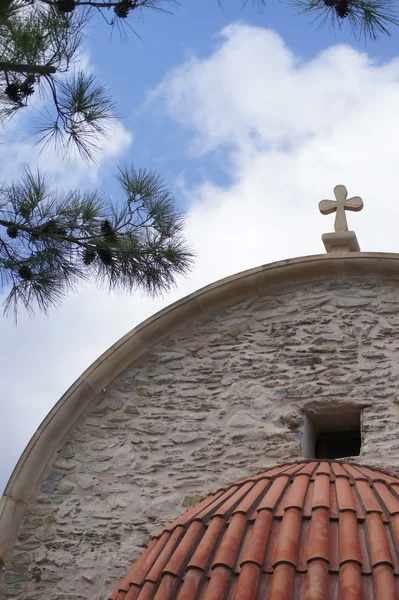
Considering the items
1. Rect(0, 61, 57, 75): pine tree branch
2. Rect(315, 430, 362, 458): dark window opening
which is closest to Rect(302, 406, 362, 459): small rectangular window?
Rect(315, 430, 362, 458): dark window opening

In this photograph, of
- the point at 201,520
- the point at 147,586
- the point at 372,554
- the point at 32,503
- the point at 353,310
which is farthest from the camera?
the point at 353,310

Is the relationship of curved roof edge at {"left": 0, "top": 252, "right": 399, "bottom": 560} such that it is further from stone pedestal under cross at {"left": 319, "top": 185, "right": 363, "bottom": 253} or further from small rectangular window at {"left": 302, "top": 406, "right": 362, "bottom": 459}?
small rectangular window at {"left": 302, "top": 406, "right": 362, "bottom": 459}

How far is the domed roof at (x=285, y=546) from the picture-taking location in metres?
3.80

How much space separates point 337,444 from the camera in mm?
6512

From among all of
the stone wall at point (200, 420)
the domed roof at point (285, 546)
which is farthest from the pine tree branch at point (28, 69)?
the stone wall at point (200, 420)

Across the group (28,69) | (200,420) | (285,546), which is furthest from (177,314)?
(285,546)

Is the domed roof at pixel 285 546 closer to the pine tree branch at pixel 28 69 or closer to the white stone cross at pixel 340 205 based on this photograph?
the pine tree branch at pixel 28 69

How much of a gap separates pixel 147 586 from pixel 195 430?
88.2 inches

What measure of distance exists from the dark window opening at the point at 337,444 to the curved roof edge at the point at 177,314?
130 cm

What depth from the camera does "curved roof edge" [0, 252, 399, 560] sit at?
6.62 meters

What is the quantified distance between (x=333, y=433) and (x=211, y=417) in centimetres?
93

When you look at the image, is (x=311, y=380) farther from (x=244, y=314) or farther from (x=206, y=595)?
(x=206, y=595)

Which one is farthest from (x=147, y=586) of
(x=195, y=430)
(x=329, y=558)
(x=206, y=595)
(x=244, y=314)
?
(x=244, y=314)

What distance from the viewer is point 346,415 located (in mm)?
6355
